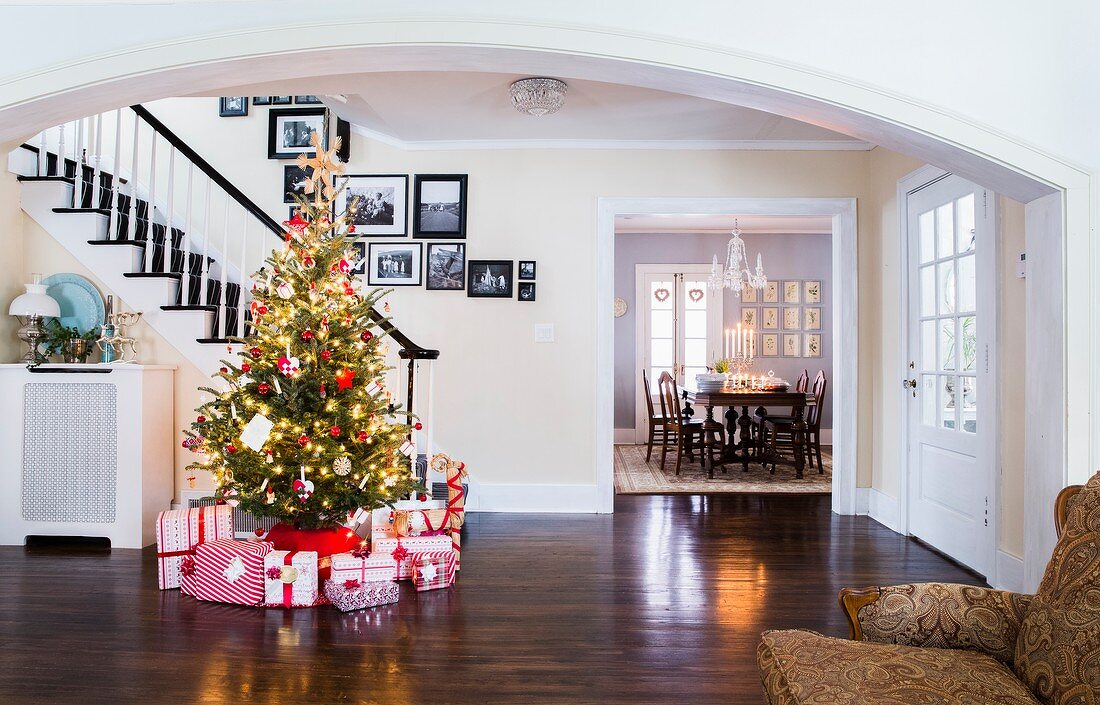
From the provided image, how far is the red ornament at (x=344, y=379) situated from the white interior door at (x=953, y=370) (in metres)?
3.13

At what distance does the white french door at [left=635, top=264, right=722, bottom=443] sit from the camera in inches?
340

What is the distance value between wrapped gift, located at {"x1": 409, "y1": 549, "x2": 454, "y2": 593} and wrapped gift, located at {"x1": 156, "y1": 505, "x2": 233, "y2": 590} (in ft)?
3.03

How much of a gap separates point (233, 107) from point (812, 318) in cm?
691

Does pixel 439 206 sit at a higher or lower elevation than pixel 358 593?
higher

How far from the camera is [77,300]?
4.06m

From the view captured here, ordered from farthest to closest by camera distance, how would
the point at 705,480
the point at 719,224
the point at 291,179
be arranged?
the point at 719,224 → the point at 705,480 → the point at 291,179

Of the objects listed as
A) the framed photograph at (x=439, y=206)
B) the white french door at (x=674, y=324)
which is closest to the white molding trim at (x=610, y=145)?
the framed photograph at (x=439, y=206)

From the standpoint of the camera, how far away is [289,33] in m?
2.29

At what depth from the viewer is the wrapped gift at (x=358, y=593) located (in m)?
2.90

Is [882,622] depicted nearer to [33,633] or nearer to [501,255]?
[33,633]

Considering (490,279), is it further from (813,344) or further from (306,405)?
(813,344)

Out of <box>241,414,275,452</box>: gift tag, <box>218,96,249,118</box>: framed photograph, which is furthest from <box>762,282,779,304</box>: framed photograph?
<box>241,414,275,452</box>: gift tag

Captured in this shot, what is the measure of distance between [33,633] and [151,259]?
2305 millimetres

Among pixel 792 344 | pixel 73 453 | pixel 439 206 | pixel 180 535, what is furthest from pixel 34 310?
pixel 792 344
